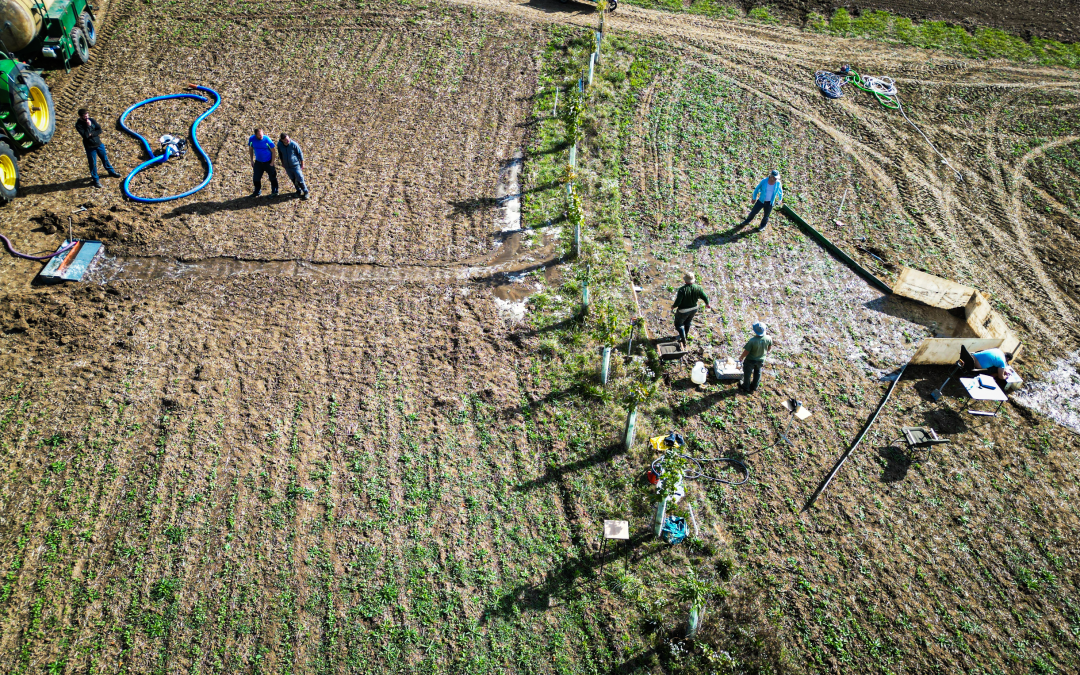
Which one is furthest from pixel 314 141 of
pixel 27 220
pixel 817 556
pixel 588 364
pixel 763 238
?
pixel 817 556

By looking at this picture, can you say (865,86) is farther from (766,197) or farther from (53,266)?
(53,266)

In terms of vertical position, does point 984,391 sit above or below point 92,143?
below

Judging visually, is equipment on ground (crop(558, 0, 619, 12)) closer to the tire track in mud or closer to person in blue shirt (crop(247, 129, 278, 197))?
the tire track in mud

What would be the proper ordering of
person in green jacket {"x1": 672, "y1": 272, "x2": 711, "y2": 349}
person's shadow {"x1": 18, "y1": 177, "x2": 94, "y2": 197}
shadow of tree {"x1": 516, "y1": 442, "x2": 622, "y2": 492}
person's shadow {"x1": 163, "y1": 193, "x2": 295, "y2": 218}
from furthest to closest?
person's shadow {"x1": 18, "y1": 177, "x2": 94, "y2": 197} < person's shadow {"x1": 163, "y1": 193, "x2": 295, "y2": 218} < person in green jacket {"x1": 672, "y1": 272, "x2": 711, "y2": 349} < shadow of tree {"x1": 516, "y1": 442, "x2": 622, "y2": 492}

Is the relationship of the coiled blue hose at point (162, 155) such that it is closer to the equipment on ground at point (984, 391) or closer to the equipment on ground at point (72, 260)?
the equipment on ground at point (72, 260)

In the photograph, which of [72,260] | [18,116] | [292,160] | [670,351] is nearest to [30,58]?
[18,116]

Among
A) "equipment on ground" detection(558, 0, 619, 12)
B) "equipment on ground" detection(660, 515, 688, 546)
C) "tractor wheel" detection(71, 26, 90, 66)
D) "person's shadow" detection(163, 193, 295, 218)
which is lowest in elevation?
"equipment on ground" detection(660, 515, 688, 546)

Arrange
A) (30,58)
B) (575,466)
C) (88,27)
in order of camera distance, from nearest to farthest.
Answer: (575,466)
(30,58)
(88,27)

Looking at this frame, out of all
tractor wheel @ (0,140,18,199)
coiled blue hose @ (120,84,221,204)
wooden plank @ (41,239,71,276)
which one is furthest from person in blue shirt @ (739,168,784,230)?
tractor wheel @ (0,140,18,199)
